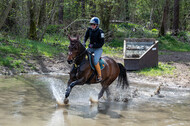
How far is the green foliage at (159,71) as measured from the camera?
13.4 metres

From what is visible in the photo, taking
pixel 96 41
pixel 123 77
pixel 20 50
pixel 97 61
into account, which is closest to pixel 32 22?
pixel 20 50

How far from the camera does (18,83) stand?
33.8ft

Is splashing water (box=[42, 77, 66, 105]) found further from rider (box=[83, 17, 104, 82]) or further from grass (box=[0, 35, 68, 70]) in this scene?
grass (box=[0, 35, 68, 70])

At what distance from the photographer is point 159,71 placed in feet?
45.2

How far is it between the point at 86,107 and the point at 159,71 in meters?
7.06

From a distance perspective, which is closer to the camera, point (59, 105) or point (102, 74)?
point (59, 105)

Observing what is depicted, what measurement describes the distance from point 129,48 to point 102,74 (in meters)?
6.60

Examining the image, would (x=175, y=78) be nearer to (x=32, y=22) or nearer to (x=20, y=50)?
(x=20, y=50)

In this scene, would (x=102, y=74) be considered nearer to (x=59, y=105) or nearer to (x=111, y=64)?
(x=111, y=64)

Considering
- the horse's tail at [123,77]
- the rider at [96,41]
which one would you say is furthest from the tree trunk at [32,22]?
the rider at [96,41]

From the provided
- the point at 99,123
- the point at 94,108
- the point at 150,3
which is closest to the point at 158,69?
the point at 94,108

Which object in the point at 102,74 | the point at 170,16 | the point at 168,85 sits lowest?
the point at 168,85

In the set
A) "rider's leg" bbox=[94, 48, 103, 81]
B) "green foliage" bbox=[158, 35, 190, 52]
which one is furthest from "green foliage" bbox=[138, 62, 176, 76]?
"green foliage" bbox=[158, 35, 190, 52]

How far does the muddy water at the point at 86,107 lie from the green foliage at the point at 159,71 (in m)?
2.23
